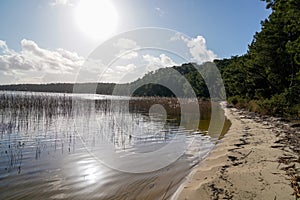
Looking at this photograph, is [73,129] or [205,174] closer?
[205,174]

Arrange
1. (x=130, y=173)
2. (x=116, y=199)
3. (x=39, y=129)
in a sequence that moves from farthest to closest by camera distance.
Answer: (x=39, y=129), (x=130, y=173), (x=116, y=199)

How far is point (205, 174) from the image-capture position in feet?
20.6

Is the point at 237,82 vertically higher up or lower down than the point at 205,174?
higher up

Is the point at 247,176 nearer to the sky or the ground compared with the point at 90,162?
nearer to the sky

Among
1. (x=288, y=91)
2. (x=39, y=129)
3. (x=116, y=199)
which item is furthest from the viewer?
(x=288, y=91)

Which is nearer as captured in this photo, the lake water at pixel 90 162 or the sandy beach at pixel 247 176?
the sandy beach at pixel 247 176

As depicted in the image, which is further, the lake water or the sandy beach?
the lake water

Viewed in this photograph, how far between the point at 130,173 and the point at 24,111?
14610mm

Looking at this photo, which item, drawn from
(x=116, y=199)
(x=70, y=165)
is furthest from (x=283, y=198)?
(x=70, y=165)

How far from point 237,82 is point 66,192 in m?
38.5

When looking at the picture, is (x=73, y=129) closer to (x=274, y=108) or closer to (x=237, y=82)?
(x=274, y=108)

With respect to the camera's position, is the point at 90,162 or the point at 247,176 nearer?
the point at 247,176

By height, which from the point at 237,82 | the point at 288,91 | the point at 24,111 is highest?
the point at 237,82

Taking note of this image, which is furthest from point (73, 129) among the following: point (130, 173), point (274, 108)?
point (274, 108)
